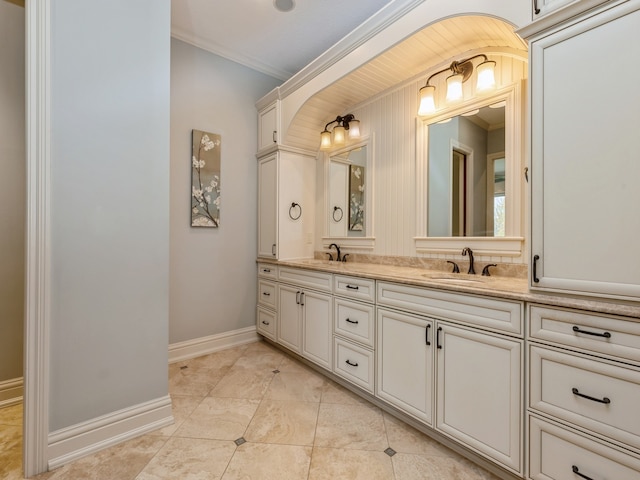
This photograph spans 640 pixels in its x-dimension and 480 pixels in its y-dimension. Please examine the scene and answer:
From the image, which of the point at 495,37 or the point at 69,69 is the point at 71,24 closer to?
the point at 69,69

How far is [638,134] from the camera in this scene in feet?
3.50

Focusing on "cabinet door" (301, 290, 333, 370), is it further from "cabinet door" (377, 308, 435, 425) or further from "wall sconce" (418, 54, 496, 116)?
"wall sconce" (418, 54, 496, 116)

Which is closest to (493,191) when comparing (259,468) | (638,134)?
(638,134)

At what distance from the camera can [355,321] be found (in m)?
2.10

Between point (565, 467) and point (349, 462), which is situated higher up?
point (565, 467)

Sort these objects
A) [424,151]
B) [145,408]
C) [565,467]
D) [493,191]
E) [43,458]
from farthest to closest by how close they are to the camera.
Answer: [424,151], [493,191], [145,408], [43,458], [565,467]

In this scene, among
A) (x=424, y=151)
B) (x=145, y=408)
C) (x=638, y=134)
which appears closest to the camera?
(x=638, y=134)

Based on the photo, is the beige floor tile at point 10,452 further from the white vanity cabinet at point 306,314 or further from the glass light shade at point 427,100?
the glass light shade at point 427,100

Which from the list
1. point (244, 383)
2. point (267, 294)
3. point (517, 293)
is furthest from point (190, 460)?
point (517, 293)

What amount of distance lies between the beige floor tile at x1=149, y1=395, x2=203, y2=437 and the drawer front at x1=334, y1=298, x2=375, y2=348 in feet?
3.61

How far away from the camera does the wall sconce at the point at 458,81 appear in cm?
190

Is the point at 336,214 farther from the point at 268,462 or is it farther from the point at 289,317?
the point at 268,462

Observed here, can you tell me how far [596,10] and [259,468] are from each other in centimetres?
247

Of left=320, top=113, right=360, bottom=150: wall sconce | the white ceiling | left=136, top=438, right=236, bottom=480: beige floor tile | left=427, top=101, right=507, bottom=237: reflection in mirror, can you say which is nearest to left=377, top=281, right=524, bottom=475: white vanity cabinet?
left=427, top=101, right=507, bottom=237: reflection in mirror
